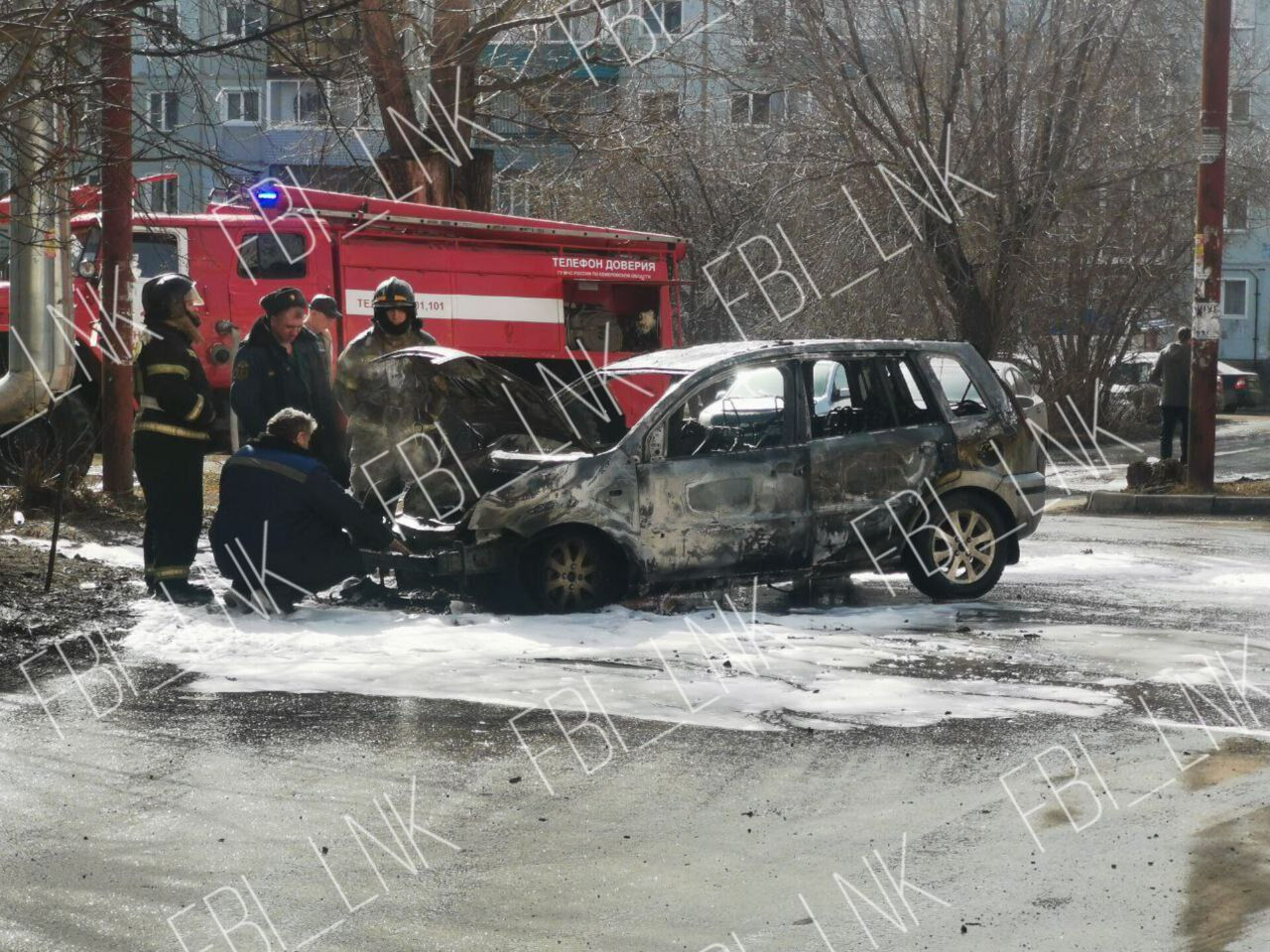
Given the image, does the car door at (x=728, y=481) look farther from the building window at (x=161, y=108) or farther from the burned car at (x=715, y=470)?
the building window at (x=161, y=108)

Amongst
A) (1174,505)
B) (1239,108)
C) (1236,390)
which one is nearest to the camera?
(1174,505)

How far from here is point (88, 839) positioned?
5.37 metres

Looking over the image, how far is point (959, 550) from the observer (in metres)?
10.2

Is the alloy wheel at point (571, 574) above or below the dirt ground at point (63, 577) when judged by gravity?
above

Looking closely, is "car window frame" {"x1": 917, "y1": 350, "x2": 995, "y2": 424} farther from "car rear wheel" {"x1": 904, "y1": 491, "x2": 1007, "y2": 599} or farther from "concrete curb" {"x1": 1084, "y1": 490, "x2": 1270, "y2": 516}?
"concrete curb" {"x1": 1084, "y1": 490, "x2": 1270, "y2": 516}

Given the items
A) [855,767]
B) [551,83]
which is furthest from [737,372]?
[551,83]

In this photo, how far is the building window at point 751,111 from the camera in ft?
87.2

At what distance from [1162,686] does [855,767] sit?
1953mm

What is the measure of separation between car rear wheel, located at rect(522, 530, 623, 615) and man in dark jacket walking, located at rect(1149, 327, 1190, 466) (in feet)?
42.9

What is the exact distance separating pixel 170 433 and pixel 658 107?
13603 mm

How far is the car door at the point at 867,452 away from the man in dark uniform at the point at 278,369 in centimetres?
304

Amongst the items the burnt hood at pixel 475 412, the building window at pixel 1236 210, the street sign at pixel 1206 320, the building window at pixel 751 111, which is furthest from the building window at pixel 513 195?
the burnt hood at pixel 475 412

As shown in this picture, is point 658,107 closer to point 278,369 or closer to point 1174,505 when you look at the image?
point 1174,505

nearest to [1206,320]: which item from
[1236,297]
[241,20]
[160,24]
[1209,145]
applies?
[1209,145]
